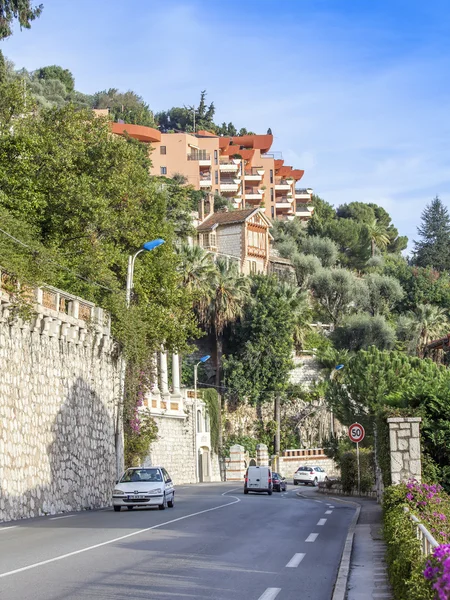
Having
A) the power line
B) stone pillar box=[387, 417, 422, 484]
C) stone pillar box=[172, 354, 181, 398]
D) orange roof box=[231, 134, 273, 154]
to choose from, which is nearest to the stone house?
stone pillar box=[172, 354, 181, 398]

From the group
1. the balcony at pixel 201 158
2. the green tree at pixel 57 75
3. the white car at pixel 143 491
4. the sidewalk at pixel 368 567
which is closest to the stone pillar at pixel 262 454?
the white car at pixel 143 491

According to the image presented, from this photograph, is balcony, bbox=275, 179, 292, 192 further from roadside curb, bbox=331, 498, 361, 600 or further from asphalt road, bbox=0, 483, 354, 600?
roadside curb, bbox=331, 498, 361, 600

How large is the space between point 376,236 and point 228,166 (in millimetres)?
21468

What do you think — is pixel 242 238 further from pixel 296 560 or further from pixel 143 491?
pixel 296 560

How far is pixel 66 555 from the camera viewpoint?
15258 millimetres

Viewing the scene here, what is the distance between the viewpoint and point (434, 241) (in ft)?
415

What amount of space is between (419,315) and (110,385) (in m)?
57.4

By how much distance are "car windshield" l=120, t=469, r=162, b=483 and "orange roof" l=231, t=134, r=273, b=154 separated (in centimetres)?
11248

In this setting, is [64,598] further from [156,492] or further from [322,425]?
[322,425]

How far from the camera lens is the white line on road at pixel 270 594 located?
11.1m

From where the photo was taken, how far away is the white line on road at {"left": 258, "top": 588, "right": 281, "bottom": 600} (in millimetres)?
11131

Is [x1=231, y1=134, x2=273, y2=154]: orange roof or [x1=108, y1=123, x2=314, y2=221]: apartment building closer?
[x1=108, y1=123, x2=314, y2=221]: apartment building

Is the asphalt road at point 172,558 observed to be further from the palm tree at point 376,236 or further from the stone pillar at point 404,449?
the palm tree at point 376,236

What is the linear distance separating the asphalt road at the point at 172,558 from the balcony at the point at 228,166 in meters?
101
